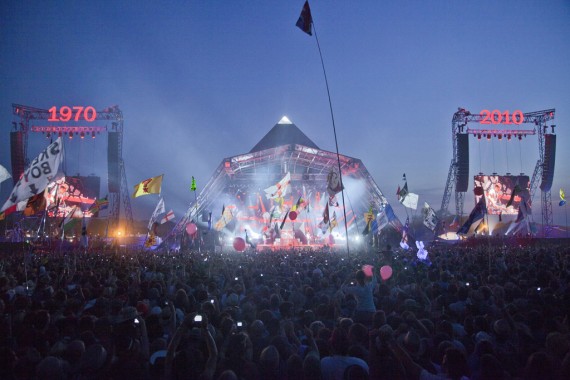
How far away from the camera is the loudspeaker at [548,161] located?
1299 inches

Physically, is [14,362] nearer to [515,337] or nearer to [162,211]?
[515,337]

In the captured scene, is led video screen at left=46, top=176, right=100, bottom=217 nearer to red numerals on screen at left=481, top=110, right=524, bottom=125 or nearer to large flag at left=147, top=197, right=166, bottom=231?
large flag at left=147, top=197, right=166, bottom=231

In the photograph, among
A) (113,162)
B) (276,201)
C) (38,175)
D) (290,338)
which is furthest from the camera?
(276,201)

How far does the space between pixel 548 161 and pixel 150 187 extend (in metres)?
34.6

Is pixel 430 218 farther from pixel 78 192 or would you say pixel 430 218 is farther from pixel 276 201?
pixel 78 192

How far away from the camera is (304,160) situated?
35.6m

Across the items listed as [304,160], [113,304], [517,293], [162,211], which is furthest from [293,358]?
[304,160]

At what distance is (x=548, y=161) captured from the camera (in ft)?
109

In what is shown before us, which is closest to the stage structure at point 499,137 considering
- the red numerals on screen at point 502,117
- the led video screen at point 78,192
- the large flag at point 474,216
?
the red numerals on screen at point 502,117

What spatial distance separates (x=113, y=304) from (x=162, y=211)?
A: 49.7 feet

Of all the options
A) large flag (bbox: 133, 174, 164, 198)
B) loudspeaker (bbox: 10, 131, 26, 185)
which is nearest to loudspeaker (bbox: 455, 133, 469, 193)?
large flag (bbox: 133, 174, 164, 198)

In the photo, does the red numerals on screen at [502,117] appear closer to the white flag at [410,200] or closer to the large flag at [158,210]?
the white flag at [410,200]

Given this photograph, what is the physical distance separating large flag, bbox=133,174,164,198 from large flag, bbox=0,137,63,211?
7988 mm

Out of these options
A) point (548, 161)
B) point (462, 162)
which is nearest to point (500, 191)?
point (548, 161)
